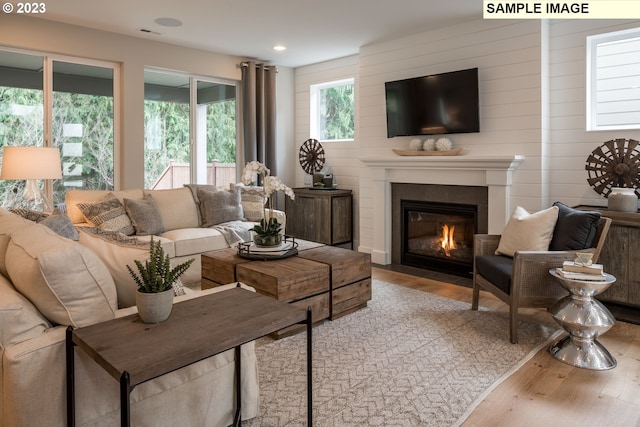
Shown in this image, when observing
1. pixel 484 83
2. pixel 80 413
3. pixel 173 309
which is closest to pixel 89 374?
pixel 80 413

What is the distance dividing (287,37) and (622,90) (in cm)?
345

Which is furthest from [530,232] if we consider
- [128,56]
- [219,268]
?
[128,56]

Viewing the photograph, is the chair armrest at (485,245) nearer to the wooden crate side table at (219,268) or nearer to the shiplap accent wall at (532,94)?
the shiplap accent wall at (532,94)

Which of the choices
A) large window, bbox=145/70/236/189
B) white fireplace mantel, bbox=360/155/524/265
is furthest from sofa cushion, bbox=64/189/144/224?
white fireplace mantel, bbox=360/155/524/265

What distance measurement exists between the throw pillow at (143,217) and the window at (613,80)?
4232mm

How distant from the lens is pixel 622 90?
12.7ft

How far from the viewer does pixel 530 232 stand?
328cm

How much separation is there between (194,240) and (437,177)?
8.66 feet

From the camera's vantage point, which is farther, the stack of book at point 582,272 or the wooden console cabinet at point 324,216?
the wooden console cabinet at point 324,216

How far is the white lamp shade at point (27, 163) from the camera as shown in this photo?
12.4ft

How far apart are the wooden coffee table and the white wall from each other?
4057 mm

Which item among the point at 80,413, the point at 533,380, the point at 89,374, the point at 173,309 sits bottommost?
the point at 533,380

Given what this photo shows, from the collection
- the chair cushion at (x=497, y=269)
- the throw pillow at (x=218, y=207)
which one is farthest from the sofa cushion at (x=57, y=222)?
the chair cushion at (x=497, y=269)

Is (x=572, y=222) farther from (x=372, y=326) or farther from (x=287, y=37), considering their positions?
(x=287, y=37)
